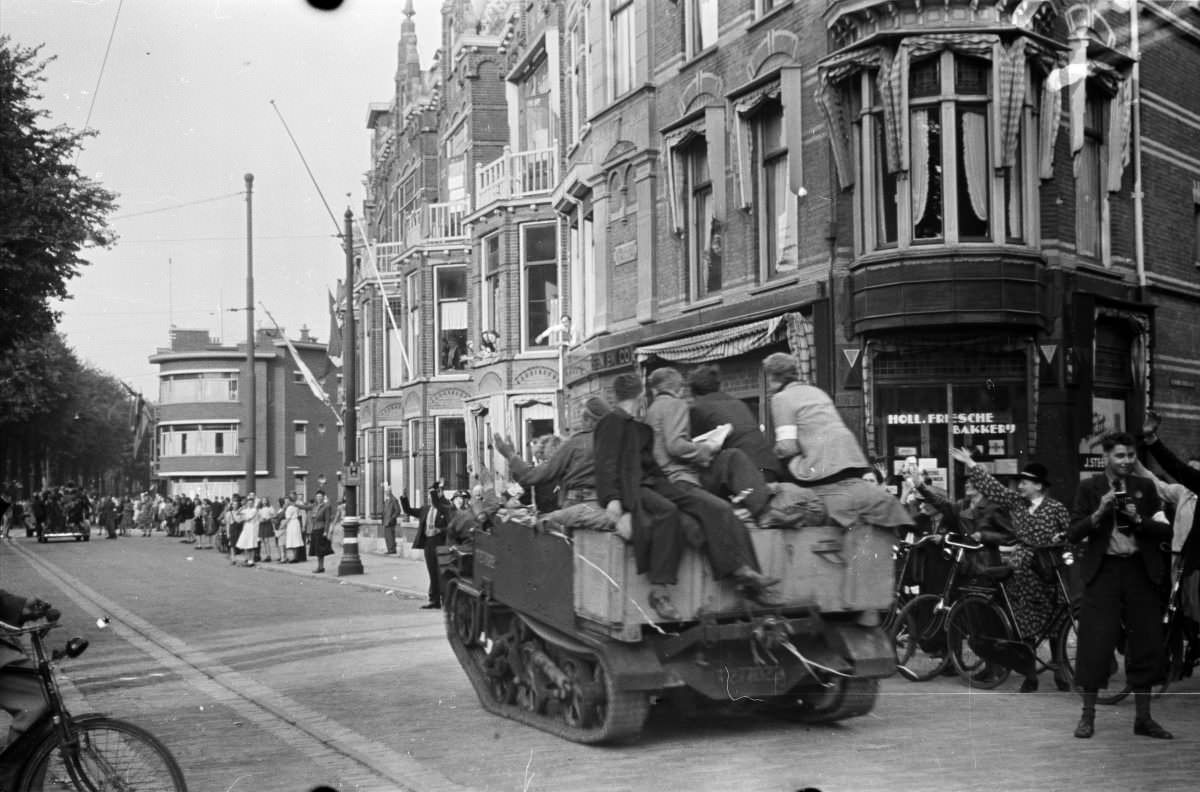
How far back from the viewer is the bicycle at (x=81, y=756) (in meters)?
5.30

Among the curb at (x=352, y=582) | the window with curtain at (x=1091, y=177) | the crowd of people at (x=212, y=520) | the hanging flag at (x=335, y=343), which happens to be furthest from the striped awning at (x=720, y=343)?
the hanging flag at (x=335, y=343)

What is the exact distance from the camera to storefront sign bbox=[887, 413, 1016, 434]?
14.2m

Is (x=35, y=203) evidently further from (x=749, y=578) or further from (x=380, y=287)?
(x=380, y=287)

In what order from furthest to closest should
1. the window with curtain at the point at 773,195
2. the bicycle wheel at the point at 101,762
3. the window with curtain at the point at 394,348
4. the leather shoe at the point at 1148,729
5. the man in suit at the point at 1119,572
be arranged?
the window with curtain at the point at 394,348
the window with curtain at the point at 773,195
the man in suit at the point at 1119,572
the leather shoe at the point at 1148,729
the bicycle wheel at the point at 101,762

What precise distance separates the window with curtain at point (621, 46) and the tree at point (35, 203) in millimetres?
8878

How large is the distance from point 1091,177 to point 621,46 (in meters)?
10.7

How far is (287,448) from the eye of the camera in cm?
4947

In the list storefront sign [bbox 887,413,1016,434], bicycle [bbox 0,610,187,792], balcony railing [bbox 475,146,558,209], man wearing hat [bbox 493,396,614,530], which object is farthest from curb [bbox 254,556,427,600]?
bicycle [bbox 0,610,187,792]

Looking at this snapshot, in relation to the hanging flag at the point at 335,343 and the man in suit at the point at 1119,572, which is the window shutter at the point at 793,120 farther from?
the hanging flag at the point at 335,343

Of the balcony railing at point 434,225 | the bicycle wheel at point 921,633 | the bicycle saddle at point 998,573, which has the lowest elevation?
the bicycle wheel at point 921,633

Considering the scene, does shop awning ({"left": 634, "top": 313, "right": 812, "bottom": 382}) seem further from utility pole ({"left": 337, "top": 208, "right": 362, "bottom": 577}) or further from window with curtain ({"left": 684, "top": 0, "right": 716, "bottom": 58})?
utility pole ({"left": 337, "top": 208, "right": 362, "bottom": 577})

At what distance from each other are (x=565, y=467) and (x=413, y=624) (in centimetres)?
712

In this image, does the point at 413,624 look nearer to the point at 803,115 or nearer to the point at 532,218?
the point at 803,115

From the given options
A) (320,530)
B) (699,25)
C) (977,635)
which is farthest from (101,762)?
(320,530)
